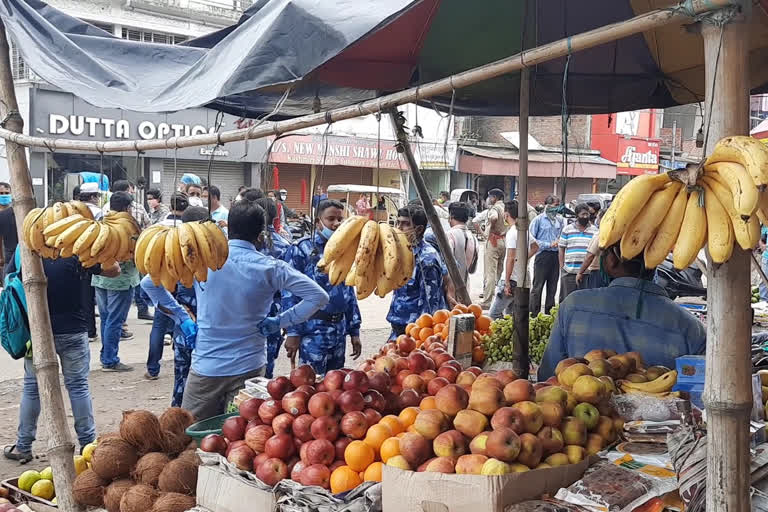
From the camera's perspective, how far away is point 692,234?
69.2 inches

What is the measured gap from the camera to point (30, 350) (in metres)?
4.85

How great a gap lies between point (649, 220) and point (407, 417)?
137 cm

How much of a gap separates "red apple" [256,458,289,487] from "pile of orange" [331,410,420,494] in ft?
0.73

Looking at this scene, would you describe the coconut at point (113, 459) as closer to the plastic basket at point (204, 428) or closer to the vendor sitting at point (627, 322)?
the plastic basket at point (204, 428)

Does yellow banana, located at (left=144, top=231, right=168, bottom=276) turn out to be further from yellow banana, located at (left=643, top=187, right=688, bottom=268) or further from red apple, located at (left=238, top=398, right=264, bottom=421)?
yellow banana, located at (left=643, top=187, right=688, bottom=268)

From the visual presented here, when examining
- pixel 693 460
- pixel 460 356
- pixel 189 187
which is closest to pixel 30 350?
pixel 460 356

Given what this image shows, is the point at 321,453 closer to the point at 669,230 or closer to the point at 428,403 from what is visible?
the point at 428,403

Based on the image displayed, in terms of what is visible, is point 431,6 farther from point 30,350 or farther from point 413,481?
point 30,350

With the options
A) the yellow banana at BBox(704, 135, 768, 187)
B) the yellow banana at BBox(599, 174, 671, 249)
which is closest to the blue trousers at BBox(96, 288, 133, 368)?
the yellow banana at BBox(599, 174, 671, 249)

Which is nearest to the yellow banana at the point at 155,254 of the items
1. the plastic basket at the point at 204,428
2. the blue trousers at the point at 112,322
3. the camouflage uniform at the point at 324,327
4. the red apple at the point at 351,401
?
the plastic basket at the point at 204,428

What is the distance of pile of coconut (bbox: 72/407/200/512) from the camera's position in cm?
310

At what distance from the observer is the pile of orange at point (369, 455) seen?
264cm

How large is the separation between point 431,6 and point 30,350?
358 centimetres

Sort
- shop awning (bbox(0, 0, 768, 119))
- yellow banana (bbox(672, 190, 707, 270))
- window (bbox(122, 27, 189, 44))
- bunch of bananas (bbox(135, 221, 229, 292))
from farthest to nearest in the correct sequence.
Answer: window (bbox(122, 27, 189, 44)) → bunch of bananas (bbox(135, 221, 229, 292)) → shop awning (bbox(0, 0, 768, 119)) → yellow banana (bbox(672, 190, 707, 270))
